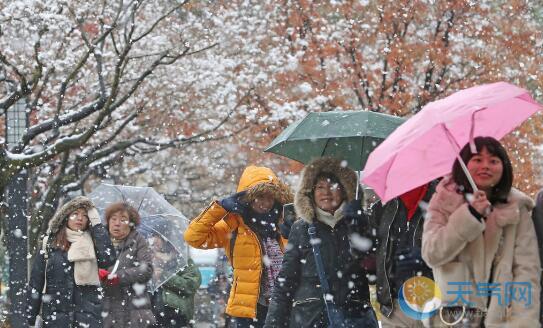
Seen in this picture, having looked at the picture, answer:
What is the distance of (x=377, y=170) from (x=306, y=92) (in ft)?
35.3

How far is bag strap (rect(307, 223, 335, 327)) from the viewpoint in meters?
6.21

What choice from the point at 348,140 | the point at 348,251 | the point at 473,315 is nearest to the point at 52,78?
the point at 348,140

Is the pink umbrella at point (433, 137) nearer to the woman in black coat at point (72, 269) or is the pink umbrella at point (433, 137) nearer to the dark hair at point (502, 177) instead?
the dark hair at point (502, 177)

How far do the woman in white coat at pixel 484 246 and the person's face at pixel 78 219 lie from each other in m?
4.32

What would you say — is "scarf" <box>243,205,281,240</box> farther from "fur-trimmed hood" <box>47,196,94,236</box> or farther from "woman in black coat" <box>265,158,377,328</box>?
"fur-trimmed hood" <box>47,196,94,236</box>

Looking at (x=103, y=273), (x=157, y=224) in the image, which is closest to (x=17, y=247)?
(x=157, y=224)

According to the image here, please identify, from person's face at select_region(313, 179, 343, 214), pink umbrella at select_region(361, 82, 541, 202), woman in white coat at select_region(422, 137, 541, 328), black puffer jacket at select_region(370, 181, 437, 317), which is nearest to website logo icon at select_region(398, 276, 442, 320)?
black puffer jacket at select_region(370, 181, 437, 317)

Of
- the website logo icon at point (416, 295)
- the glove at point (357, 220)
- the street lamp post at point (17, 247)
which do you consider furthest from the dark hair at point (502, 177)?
the street lamp post at point (17, 247)

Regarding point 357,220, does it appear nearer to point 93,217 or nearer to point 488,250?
point 488,250

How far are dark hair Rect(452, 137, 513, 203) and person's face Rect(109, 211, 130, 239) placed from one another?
4433mm

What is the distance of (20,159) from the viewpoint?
40.3 feet

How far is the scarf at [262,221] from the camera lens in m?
7.83

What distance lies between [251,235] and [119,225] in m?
1.45

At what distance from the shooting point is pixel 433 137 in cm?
533
